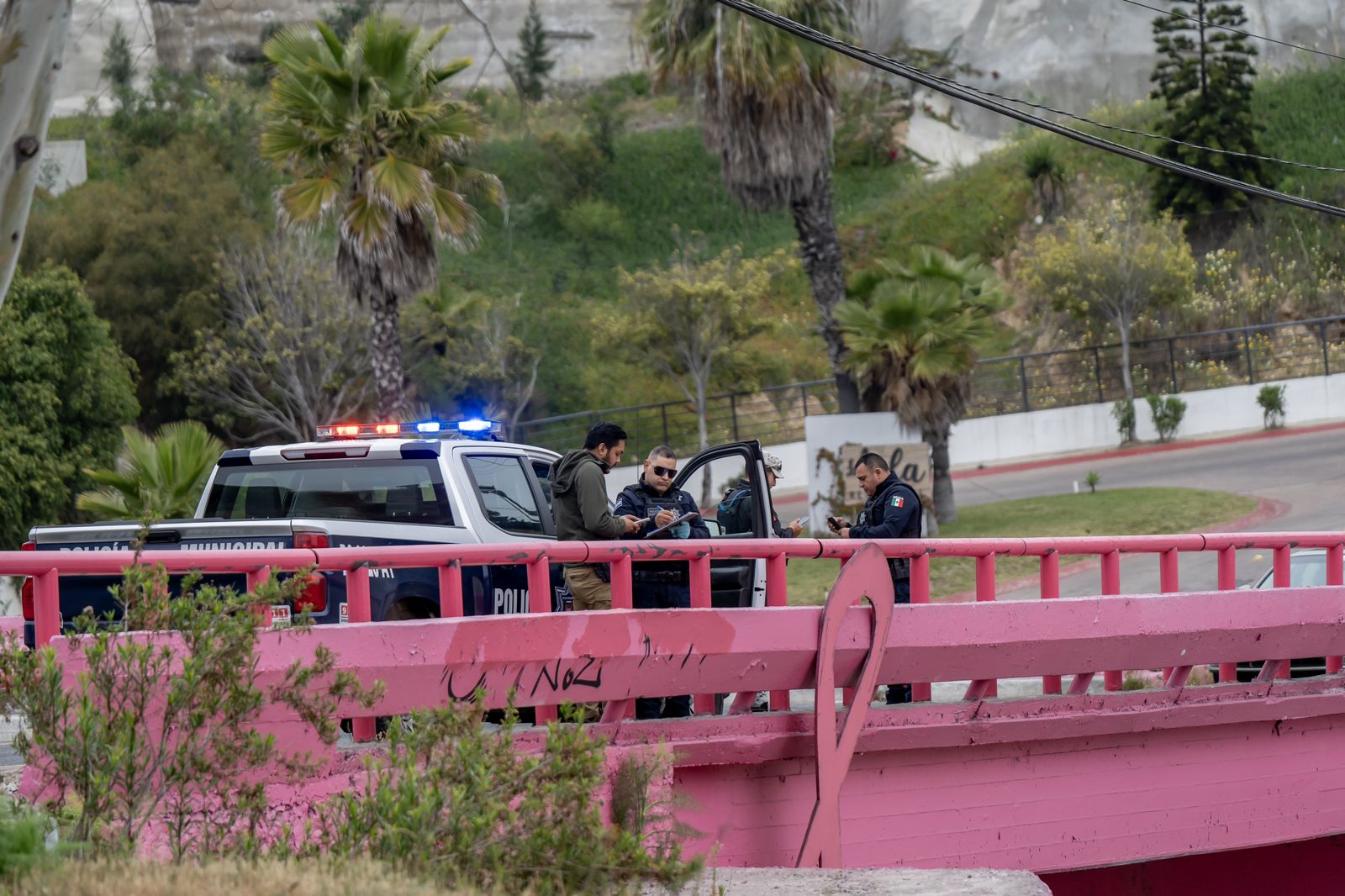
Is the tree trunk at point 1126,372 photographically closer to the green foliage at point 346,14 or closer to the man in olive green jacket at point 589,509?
the man in olive green jacket at point 589,509

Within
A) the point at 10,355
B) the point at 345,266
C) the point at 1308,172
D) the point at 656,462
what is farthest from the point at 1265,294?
the point at 656,462

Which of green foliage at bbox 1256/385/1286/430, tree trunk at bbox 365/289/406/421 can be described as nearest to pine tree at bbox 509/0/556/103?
green foliage at bbox 1256/385/1286/430

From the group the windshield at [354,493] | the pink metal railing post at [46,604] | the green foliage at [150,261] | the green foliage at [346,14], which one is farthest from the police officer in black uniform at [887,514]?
the green foliage at [346,14]

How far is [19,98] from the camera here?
5289 millimetres

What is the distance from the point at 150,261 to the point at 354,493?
103 feet

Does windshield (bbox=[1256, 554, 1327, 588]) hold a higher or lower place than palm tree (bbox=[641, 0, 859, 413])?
lower

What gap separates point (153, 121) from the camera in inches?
2096

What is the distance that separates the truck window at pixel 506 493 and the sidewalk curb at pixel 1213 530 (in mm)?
9971

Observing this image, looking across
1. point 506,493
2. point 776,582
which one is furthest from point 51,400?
point 776,582

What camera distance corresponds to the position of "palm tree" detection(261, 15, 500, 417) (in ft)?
63.9

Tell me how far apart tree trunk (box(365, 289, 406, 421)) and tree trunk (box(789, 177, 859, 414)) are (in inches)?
284

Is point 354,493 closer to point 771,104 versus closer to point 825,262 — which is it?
point 771,104

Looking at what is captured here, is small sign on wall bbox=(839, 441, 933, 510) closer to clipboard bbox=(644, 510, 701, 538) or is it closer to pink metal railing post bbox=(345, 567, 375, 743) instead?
clipboard bbox=(644, 510, 701, 538)

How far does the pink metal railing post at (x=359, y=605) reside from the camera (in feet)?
21.1
